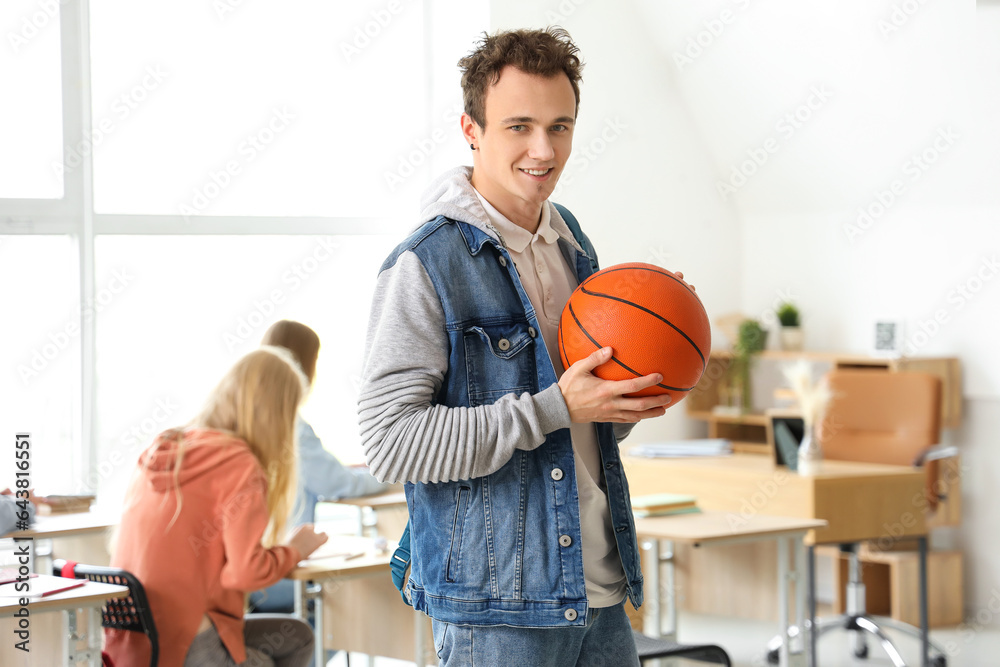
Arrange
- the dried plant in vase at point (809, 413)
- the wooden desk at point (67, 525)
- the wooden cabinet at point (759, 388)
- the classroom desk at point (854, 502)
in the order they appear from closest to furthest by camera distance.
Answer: the wooden desk at point (67, 525) → the classroom desk at point (854, 502) → the dried plant in vase at point (809, 413) → the wooden cabinet at point (759, 388)

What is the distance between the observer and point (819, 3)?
5.52 metres

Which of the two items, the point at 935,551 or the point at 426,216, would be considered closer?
the point at 426,216

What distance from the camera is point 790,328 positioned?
6.31 meters

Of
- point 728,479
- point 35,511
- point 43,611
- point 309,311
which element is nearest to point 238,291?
point 309,311

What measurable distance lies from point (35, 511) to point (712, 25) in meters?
4.17

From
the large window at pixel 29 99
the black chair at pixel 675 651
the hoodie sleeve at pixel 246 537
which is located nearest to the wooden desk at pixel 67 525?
the hoodie sleeve at pixel 246 537

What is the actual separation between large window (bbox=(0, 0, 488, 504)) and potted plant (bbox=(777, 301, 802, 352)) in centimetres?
202

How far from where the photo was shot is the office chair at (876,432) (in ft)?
15.8

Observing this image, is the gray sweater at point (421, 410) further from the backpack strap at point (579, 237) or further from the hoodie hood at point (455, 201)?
the backpack strap at point (579, 237)

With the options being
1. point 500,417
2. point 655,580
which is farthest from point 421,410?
A: point 655,580

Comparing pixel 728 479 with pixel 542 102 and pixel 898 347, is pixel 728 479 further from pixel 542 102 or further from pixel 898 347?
pixel 542 102

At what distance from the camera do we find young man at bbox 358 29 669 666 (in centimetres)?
159

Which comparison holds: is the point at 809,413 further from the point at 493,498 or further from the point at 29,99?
the point at 29,99

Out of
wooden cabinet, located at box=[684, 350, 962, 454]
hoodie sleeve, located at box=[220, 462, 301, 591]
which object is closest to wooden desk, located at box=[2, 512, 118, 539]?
hoodie sleeve, located at box=[220, 462, 301, 591]
